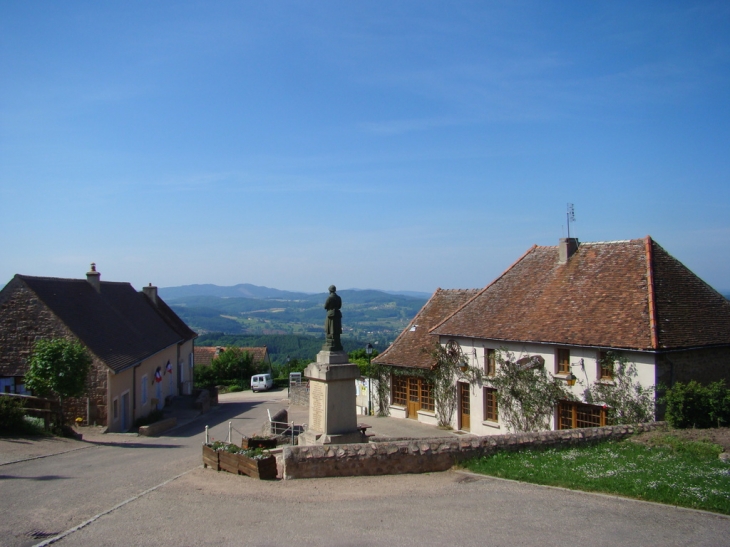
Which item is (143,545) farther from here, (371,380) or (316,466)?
(371,380)

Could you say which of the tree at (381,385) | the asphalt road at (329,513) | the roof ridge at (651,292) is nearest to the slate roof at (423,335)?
the tree at (381,385)

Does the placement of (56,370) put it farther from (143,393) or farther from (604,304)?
(604,304)

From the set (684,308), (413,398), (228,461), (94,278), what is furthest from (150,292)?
(684,308)

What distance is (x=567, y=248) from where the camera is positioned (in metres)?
23.1

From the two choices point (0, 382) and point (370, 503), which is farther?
point (0, 382)

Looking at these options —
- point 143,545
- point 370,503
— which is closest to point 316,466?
point 370,503

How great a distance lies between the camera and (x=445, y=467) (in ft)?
41.2

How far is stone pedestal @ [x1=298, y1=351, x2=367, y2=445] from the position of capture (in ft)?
47.6

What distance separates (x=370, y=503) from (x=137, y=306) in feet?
93.0

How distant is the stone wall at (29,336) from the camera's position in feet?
74.3

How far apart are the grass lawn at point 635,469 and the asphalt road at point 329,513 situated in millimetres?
339

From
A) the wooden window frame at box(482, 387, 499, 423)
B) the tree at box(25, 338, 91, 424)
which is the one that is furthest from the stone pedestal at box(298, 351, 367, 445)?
the tree at box(25, 338, 91, 424)

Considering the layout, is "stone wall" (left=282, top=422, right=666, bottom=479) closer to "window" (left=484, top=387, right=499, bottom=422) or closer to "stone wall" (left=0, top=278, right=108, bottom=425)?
"window" (left=484, top=387, right=499, bottom=422)

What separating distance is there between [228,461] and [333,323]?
13.6ft
